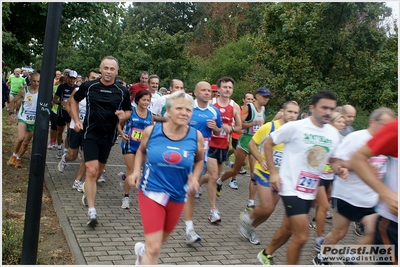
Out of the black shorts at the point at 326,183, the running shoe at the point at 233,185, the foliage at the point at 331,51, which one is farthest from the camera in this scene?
the foliage at the point at 331,51

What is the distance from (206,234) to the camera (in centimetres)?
609

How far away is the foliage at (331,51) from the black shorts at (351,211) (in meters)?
14.3

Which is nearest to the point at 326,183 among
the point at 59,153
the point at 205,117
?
the point at 205,117

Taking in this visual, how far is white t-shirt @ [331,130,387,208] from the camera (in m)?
4.70

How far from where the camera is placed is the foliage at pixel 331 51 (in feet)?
61.6

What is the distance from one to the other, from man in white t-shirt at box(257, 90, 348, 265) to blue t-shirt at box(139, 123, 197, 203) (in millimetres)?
1013

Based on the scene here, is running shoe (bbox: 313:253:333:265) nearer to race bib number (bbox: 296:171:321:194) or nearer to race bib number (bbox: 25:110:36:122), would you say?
race bib number (bbox: 296:171:321:194)

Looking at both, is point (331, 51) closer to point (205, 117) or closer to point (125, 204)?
point (205, 117)

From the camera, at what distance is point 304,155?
447cm

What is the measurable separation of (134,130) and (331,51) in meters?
15.2

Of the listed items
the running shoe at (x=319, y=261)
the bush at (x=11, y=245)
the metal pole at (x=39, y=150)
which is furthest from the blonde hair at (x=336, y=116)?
the bush at (x=11, y=245)

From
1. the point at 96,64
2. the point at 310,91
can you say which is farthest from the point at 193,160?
the point at 96,64

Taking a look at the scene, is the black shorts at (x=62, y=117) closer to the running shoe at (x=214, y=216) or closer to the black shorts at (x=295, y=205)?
the running shoe at (x=214, y=216)

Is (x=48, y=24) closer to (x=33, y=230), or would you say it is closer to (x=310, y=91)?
(x=33, y=230)
